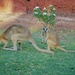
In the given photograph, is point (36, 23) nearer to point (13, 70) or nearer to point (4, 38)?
point (4, 38)

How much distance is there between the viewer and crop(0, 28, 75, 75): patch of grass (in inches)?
248

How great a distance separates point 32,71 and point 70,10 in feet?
25.7

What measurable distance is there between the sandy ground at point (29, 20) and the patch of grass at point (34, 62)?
160 inches

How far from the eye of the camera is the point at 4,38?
8234 millimetres

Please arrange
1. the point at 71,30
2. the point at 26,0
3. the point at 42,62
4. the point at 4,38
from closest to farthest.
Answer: the point at 42,62, the point at 4,38, the point at 71,30, the point at 26,0

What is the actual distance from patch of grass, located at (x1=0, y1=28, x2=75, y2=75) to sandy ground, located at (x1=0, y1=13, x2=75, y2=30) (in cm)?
406

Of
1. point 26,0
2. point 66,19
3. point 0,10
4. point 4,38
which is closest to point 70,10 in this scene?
point 66,19

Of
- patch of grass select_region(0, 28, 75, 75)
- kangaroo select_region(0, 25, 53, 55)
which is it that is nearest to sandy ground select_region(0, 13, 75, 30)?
patch of grass select_region(0, 28, 75, 75)

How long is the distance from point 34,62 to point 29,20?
609 cm

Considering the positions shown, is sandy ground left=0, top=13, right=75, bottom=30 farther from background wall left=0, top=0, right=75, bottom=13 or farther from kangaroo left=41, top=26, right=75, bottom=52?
kangaroo left=41, top=26, right=75, bottom=52

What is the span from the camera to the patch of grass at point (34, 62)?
20.7 feet

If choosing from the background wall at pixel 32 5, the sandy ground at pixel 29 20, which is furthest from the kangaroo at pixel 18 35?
the background wall at pixel 32 5

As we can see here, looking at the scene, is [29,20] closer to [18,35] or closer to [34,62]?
[18,35]

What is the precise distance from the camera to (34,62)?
691 cm
